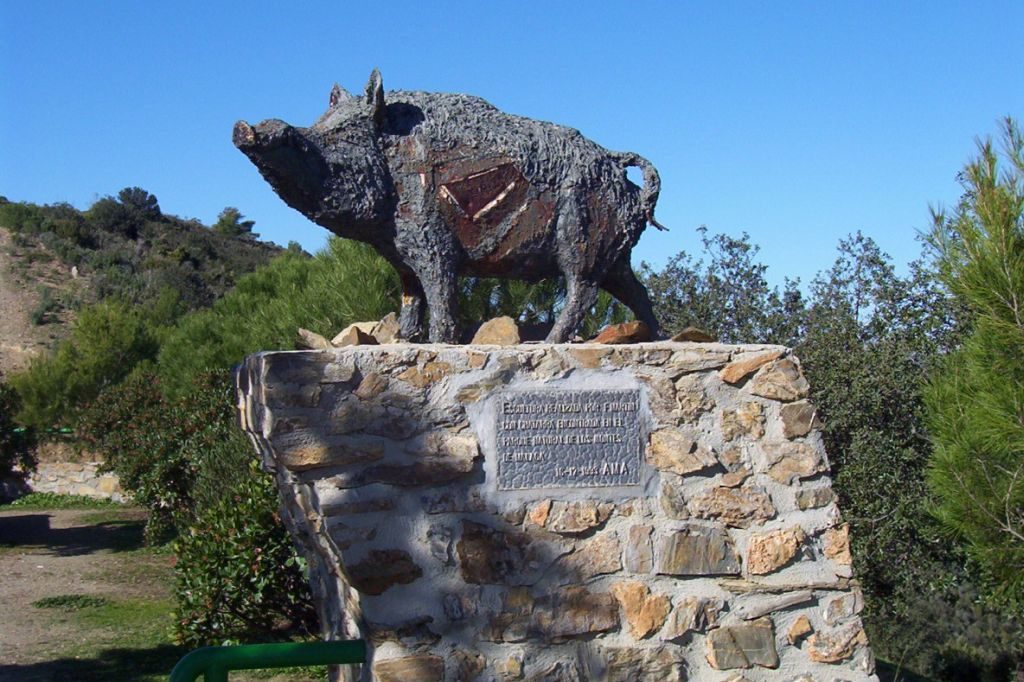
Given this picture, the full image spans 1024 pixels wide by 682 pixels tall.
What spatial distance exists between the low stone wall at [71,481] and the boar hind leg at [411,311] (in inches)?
631

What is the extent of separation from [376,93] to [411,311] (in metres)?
0.95

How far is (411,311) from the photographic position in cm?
444

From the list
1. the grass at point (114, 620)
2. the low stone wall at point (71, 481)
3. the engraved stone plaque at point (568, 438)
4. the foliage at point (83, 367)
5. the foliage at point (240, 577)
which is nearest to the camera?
the engraved stone plaque at point (568, 438)

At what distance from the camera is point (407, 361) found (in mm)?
3715

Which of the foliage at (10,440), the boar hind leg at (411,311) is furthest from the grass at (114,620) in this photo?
the boar hind leg at (411,311)

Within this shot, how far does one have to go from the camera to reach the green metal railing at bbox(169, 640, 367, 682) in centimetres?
266

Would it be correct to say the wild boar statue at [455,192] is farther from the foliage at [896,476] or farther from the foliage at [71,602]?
the foliage at [71,602]

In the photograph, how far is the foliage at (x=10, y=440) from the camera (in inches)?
564

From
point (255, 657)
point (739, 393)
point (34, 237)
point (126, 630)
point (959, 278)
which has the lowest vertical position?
point (126, 630)

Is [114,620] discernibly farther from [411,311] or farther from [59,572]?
[411,311]

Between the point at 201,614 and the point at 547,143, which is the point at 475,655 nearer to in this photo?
the point at 547,143

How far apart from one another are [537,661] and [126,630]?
676 cm

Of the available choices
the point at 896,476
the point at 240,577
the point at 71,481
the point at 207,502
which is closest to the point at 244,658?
the point at 240,577

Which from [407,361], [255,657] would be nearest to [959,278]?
[407,361]
